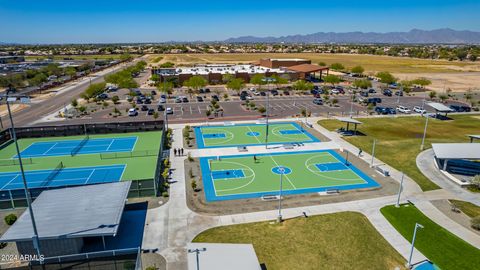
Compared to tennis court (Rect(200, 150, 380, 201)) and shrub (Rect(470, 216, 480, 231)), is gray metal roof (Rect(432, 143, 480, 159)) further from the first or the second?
shrub (Rect(470, 216, 480, 231))

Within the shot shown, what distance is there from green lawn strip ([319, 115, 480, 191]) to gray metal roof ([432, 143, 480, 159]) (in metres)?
3.68

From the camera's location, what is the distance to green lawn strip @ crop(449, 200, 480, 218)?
3092cm

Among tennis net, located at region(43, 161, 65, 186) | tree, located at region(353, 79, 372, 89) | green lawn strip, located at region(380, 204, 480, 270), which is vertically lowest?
green lawn strip, located at region(380, 204, 480, 270)

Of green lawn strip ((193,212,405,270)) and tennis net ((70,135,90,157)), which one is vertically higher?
tennis net ((70,135,90,157))

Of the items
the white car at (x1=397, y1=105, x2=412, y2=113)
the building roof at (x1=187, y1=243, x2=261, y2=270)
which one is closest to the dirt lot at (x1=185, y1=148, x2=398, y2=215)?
the building roof at (x1=187, y1=243, x2=261, y2=270)

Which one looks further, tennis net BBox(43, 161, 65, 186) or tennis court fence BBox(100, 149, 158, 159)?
tennis court fence BBox(100, 149, 158, 159)

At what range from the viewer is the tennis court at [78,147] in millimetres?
45800

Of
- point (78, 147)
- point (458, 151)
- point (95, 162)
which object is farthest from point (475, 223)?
point (78, 147)

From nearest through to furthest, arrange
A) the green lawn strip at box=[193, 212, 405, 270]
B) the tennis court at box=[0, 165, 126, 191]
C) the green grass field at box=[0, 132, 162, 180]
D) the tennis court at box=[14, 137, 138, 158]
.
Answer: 1. the green lawn strip at box=[193, 212, 405, 270]
2. the tennis court at box=[0, 165, 126, 191]
3. the green grass field at box=[0, 132, 162, 180]
4. the tennis court at box=[14, 137, 138, 158]

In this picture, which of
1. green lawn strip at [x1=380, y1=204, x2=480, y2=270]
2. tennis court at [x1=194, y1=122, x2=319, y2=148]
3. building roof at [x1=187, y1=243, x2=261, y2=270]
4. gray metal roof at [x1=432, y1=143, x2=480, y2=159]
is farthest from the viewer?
tennis court at [x1=194, y1=122, x2=319, y2=148]

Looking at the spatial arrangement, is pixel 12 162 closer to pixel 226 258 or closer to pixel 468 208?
pixel 226 258

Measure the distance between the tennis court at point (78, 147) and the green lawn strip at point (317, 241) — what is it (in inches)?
1106

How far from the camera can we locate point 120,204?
26844mm

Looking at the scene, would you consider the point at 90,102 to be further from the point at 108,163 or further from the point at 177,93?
the point at 108,163
